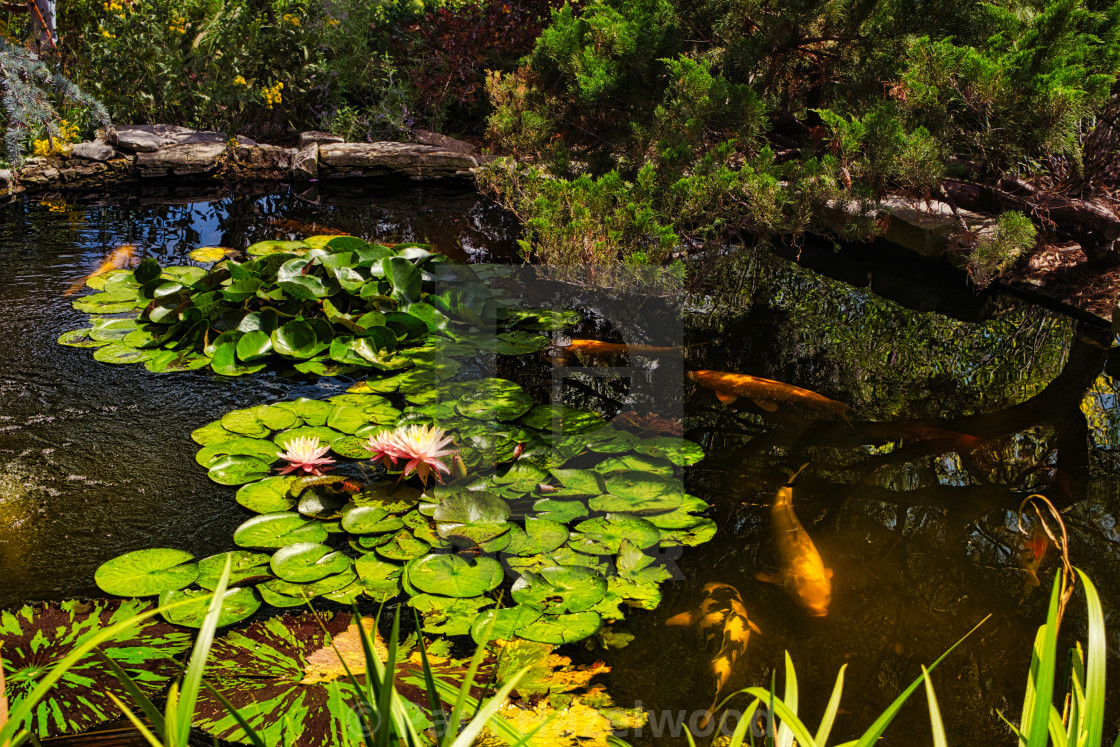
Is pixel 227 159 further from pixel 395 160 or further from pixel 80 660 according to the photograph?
pixel 80 660

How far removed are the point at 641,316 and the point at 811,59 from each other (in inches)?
59.8

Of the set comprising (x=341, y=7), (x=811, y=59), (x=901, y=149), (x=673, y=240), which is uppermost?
(x=341, y=7)

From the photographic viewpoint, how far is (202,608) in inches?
69.1

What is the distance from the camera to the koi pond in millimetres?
1767

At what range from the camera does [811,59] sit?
348 cm

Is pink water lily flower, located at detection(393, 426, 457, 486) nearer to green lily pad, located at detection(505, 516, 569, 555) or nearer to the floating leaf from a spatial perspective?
green lily pad, located at detection(505, 516, 569, 555)

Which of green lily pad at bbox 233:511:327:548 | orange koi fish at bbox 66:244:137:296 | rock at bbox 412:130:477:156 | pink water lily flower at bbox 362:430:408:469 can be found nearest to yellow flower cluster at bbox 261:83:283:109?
rock at bbox 412:130:477:156

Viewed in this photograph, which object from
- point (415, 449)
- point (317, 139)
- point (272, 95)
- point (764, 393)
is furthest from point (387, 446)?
point (272, 95)

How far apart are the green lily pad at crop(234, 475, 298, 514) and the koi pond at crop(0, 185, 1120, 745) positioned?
0.01 meters

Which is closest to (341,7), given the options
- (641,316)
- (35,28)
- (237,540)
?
(35,28)

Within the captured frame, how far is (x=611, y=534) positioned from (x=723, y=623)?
428 mm

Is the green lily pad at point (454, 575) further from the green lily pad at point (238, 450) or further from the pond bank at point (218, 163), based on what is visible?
the pond bank at point (218, 163)

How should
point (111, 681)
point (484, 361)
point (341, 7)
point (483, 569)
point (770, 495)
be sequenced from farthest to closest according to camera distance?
point (341, 7), point (484, 361), point (770, 495), point (483, 569), point (111, 681)

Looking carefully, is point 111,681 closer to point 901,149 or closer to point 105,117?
point 901,149
